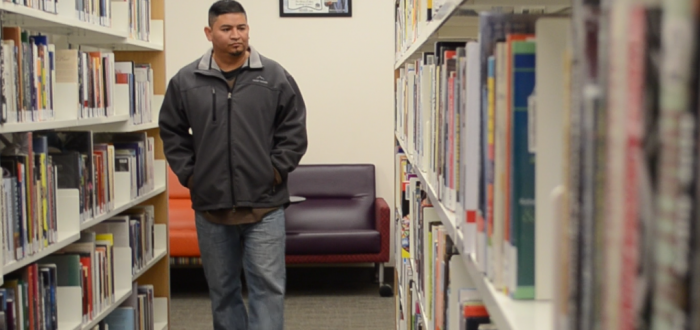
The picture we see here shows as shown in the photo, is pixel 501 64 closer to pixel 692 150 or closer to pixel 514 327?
pixel 514 327

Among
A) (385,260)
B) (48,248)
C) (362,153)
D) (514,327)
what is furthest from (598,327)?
(362,153)

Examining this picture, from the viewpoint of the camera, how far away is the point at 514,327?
0.69m

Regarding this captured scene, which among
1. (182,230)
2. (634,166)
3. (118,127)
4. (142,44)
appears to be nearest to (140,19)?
(142,44)

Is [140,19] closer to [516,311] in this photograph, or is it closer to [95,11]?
[95,11]

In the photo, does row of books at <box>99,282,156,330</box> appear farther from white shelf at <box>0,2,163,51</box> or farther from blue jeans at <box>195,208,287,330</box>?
white shelf at <box>0,2,163,51</box>

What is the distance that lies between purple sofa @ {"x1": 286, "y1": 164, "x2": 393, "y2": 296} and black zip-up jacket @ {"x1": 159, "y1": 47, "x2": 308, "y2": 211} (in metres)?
1.78

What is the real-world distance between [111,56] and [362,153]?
288 cm

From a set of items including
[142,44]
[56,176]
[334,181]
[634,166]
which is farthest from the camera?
[334,181]

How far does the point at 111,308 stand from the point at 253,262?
56 cm

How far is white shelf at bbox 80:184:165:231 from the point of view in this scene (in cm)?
266

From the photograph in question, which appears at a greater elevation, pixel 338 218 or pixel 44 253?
pixel 44 253

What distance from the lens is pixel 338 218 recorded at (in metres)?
5.01

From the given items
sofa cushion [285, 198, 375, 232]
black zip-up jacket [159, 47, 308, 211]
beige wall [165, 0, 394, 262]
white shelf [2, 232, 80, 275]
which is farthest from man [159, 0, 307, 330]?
beige wall [165, 0, 394, 262]

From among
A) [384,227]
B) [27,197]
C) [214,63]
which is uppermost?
[214,63]
